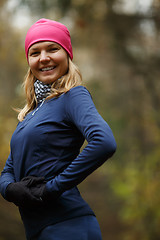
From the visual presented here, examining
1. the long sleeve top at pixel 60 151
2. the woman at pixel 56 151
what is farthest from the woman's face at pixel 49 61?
the long sleeve top at pixel 60 151

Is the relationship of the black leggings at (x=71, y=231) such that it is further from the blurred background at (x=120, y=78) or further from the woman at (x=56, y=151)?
the blurred background at (x=120, y=78)

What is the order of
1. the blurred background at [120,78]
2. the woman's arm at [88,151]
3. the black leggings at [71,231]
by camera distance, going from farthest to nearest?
the blurred background at [120,78] → the black leggings at [71,231] → the woman's arm at [88,151]

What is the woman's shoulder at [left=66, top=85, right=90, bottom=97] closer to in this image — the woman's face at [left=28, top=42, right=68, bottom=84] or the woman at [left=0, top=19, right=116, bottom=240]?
the woman at [left=0, top=19, right=116, bottom=240]

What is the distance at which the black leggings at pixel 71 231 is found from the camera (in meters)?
1.84

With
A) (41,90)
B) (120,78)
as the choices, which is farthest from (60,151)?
(120,78)

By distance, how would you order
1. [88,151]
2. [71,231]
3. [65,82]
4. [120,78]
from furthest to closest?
[120,78], [65,82], [71,231], [88,151]

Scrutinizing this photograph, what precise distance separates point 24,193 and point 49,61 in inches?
31.8

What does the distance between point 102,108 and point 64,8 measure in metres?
3.43

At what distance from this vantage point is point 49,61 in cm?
210

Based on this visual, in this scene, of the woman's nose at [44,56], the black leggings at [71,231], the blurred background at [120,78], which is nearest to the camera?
the black leggings at [71,231]

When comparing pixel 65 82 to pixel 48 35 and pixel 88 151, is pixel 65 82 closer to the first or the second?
pixel 48 35

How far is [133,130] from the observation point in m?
10.2

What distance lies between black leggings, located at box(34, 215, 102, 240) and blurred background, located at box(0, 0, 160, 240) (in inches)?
177

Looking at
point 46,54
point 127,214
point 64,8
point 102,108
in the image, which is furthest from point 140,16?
point 46,54
